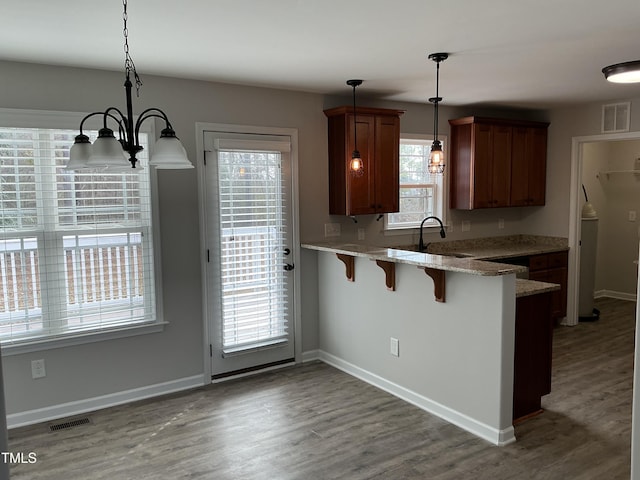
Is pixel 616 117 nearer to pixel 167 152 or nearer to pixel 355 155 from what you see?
pixel 355 155

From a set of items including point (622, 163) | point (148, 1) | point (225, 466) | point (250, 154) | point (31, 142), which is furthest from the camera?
point (622, 163)

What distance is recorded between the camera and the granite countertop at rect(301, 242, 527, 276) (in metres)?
2.99

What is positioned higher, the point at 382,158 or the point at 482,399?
the point at 382,158

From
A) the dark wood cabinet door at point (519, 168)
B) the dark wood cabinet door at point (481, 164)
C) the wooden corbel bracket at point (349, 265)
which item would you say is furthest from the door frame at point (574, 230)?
the wooden corbel bracket at point (349, 265)

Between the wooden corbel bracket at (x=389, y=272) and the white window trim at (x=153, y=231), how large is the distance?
1.69 m

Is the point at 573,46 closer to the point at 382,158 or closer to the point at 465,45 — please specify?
the point at 465,45

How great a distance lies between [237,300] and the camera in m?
4.24

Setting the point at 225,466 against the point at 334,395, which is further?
the point at 334,395

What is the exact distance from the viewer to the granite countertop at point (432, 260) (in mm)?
2988

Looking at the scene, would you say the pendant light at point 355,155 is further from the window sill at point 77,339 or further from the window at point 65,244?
the window sill at point 77,339

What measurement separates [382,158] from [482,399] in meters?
2.33

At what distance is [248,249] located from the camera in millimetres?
4266

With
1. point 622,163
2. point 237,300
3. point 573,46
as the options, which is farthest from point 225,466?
point 622,163

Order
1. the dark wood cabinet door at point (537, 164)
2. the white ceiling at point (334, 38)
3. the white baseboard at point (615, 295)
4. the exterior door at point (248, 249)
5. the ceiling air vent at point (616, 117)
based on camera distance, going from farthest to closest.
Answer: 1. the white baseboard at point (615, 295)
2. the dark wood cabinet door at point (537, 164)
3. the ceiling air vent at point (616, 117)
4. the exterior door at point (248, 249)
5. the white ceiling at point (334, 38)
